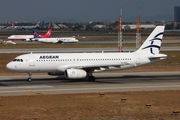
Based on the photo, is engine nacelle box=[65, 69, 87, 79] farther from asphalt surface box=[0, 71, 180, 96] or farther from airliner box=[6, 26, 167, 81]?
asphalt surface box=[0, 71, 180, 96]

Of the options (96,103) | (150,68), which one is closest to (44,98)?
(96,103)

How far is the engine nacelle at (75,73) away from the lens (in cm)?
5138

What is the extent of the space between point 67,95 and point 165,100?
29.8ft

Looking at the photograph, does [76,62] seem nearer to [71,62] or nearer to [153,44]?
[71,62]

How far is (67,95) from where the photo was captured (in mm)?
41375

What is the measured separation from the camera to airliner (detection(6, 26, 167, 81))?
52.1m

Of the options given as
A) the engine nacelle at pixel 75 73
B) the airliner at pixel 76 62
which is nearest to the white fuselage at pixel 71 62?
the airliner at pixel 76 62

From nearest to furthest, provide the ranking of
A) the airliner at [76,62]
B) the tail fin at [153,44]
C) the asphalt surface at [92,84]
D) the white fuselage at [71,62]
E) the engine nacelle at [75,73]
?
1. the asphalt surface at [92,84]
2. the engine nacelle at [75,73]
3. the airliner at [76,62]
4. the white fuselage at [71,62]
5. the tail fin at [153,44]

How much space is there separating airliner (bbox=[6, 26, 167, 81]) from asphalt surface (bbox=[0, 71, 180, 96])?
121 centimetres

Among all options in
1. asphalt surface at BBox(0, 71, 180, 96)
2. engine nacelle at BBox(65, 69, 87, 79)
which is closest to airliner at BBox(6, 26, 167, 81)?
engine nacelle at BBox(65, 69, 87, 79)

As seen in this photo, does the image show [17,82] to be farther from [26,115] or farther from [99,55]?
[26,115]

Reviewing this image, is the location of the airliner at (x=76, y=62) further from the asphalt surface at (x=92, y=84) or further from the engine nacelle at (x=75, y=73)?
the asphalt surface at (x=92, y=84)

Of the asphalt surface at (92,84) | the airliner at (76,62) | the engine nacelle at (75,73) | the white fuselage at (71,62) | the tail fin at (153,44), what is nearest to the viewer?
the asphalt surface at (92,84)

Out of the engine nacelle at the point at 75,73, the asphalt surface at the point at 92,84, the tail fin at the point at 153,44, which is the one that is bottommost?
the asphalt surface at the point at 92,84
